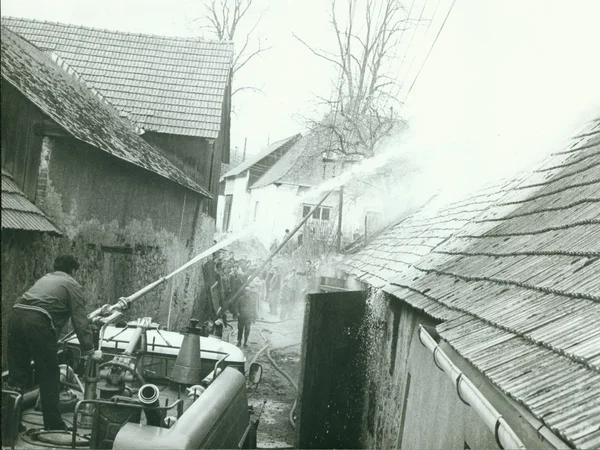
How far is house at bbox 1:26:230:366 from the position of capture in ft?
24.1

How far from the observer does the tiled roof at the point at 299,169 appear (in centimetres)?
2760

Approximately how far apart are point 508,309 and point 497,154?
8.06 metres

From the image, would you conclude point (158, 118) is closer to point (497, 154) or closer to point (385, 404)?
point (497, 154)

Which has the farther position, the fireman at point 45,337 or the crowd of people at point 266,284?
the crowd of people at point 266,284

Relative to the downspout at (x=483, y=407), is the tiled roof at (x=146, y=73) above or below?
above

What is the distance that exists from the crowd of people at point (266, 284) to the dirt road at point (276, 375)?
1.55ft

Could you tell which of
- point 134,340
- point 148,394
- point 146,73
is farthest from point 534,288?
point 146,73

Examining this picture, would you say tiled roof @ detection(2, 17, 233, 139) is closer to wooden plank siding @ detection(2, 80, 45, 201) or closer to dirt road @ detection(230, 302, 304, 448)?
dirt road @ detection(230, 302, 304, 448)

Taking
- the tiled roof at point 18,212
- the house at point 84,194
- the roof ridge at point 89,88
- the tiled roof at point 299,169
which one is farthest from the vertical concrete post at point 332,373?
the tiled roof at point 299,169

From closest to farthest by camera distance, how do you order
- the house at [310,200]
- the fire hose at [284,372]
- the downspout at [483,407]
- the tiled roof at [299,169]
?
the downspout at [483,407] → the fire hose at [284,372] → the house at [310,200] → the tiled roof at [299,169]

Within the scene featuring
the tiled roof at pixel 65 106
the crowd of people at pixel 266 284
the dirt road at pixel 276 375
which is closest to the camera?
the tiled roof at pixel 65 106

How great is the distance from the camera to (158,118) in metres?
15.9

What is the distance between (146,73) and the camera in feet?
52.6

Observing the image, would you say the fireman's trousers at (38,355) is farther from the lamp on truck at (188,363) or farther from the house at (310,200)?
the house at (310,200)
